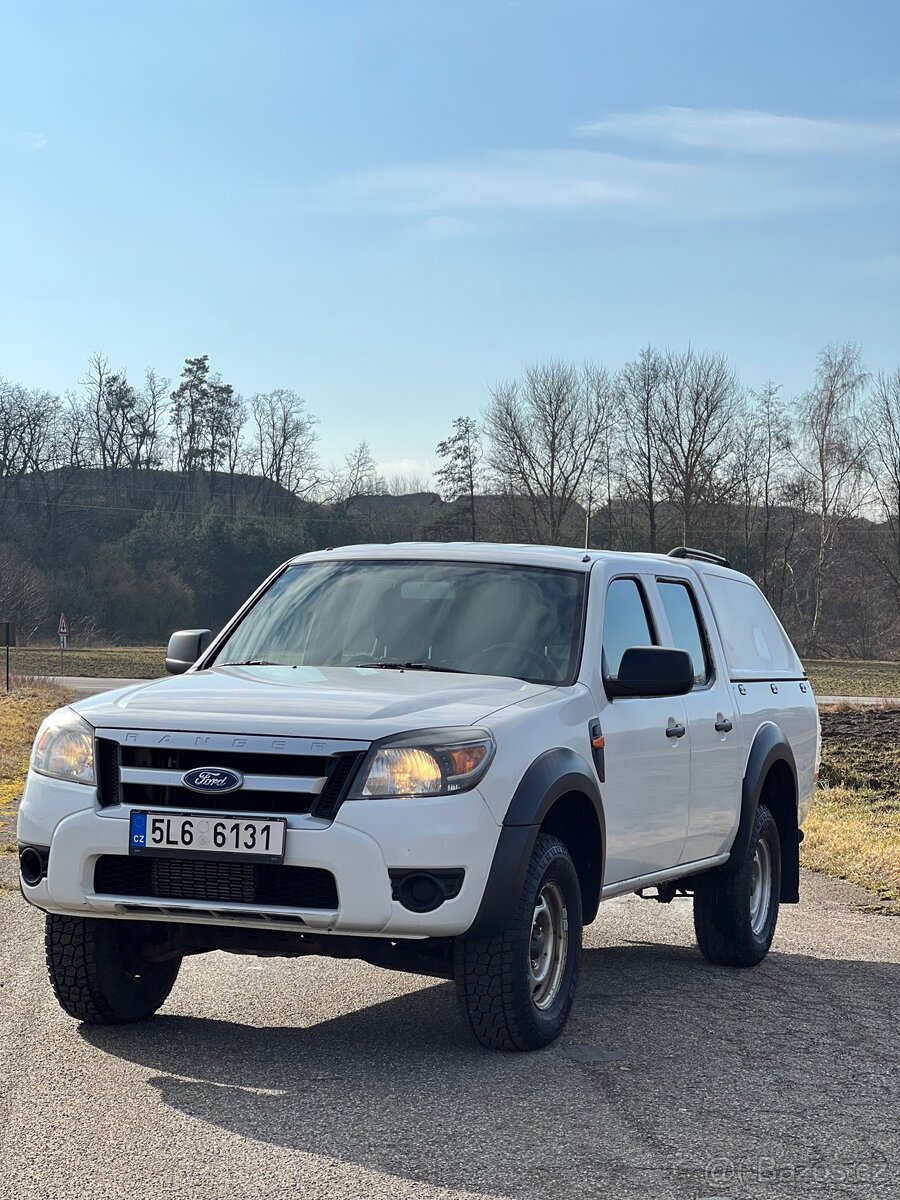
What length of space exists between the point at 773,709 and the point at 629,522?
6784 cm

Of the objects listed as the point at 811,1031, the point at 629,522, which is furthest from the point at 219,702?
the point at 629,522

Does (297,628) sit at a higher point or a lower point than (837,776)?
higher

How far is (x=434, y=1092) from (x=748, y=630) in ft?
14.1

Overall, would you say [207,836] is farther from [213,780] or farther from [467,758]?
[467,758]

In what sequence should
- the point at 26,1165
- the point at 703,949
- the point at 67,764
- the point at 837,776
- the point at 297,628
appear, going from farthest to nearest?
the point at 837,776, the point at 703,949, the point at 297,628, the point at 67,764, the point at 26,1165

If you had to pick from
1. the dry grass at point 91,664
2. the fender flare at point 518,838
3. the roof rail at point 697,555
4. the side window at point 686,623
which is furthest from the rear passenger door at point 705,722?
the dry grass at point 91,664

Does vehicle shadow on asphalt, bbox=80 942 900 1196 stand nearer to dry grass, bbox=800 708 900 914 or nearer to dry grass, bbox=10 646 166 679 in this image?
dry grass, bbox=800 708 900 914

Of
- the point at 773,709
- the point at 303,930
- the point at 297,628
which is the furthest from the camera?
the point at 773,709

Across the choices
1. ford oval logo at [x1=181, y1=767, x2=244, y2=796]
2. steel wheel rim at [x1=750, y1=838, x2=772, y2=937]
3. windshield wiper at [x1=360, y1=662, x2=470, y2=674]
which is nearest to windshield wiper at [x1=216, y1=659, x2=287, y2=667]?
windshield wiper at [x1=360, y1=662, x2=470, y2=674]

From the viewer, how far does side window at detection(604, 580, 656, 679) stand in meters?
6.87

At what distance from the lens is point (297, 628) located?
7.06 metres

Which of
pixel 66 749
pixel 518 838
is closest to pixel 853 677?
pixel 518 838

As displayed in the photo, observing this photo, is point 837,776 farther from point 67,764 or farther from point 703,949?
point 67,764

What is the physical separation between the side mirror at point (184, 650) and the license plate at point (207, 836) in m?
1.84
